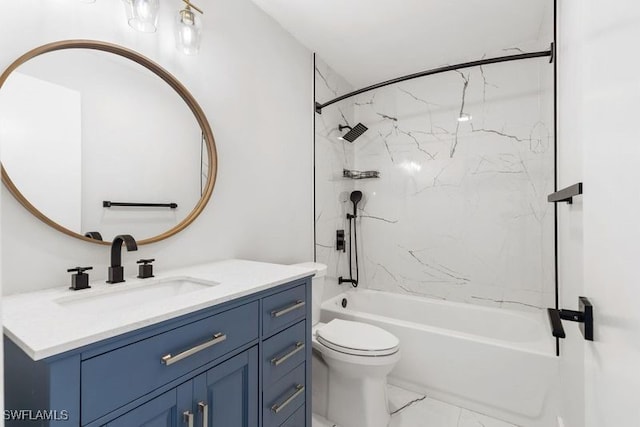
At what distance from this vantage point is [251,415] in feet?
3.49

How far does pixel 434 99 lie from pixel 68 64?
101 inches

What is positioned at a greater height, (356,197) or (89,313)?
(356,197)

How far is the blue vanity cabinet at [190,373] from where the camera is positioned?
650 millimetres

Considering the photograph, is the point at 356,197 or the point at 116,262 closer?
the point at 116,262

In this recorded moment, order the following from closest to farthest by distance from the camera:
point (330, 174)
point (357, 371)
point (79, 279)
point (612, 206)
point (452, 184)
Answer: point (612, 206) < point (79, 279) < point (357, 371) < point (452, 184) < point (330, 174)

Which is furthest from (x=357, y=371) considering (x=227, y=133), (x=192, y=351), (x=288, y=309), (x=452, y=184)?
(x=452, y=184)

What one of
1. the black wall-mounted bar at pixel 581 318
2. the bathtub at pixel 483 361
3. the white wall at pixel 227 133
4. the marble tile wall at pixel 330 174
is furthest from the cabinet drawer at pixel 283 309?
the marble tile wall at pixel 330 174

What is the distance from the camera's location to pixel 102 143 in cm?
121

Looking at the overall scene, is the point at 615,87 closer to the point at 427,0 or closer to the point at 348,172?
the point at 427,0

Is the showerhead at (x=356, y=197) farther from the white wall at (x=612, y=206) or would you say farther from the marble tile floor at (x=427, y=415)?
the white wall at (x=612, y=206)

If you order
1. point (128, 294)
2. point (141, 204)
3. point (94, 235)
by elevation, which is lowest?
point (128, 294)

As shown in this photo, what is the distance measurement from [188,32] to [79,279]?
115 cm

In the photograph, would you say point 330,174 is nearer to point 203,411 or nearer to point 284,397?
point 284,397

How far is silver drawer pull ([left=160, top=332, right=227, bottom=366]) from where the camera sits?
0.80 m
